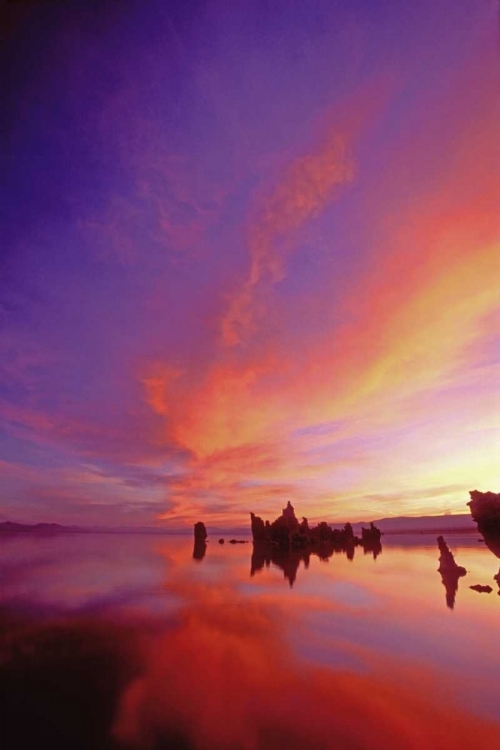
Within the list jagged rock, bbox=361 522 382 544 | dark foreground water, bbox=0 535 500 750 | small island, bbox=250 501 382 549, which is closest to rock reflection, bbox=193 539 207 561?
small island, bbox=250 501 382 549

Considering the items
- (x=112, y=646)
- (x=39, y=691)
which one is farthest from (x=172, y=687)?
(x=112, y=646)

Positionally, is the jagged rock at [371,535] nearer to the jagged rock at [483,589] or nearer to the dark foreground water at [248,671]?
the jagged rock at [483,589]

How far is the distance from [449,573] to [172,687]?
39.2m

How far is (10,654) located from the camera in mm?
13961

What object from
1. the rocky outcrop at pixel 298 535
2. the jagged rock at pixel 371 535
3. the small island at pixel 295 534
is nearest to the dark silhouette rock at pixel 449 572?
the rocky outcrop at pixel 298 535

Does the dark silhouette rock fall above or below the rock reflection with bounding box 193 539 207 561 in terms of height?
below

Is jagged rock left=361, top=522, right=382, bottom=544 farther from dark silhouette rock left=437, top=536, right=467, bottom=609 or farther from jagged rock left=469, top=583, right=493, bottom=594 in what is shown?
jagged rock left=469, top=583, right=493, bottom=594

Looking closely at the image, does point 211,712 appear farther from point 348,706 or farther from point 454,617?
point 454,617

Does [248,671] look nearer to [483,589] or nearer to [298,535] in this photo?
[483,589]

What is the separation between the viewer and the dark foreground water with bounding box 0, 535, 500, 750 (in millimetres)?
9047

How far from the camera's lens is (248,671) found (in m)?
13.3

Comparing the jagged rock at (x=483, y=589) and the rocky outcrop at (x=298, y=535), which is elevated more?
the rocky outcrop at (x=298, y=535)

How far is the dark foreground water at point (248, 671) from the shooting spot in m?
9.05

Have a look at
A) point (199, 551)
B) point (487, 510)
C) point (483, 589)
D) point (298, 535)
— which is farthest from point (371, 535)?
point (483, 589)
